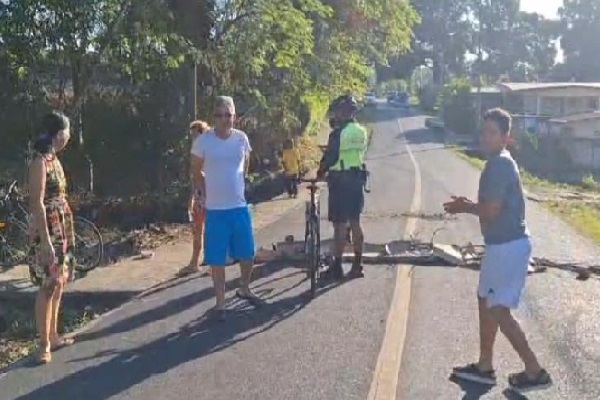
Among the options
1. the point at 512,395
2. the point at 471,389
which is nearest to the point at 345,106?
the point at 471,389

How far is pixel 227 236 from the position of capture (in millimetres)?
8008

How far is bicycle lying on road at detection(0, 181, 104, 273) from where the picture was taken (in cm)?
1103

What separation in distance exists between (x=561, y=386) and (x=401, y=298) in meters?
2.83

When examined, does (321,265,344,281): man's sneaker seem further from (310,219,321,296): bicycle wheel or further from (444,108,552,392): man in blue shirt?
(444,108,552,392): man in blue shirt

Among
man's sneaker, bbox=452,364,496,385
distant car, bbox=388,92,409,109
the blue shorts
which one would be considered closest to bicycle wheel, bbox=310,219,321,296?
the blue shorts

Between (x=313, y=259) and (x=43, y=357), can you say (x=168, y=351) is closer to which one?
(x=43, y=357)

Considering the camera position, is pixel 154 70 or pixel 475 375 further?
pixel 154 70

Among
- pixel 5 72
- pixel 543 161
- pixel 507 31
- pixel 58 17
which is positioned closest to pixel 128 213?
pixel 5 72

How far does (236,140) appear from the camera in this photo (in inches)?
315

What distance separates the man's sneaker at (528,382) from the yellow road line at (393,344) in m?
0.78

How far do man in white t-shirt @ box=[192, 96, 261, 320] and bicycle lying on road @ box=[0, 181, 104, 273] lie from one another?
11.2 ft

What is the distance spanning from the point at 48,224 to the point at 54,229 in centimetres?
8

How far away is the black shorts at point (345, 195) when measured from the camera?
30.8 ft

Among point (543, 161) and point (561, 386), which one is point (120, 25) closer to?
point (561, 386)
